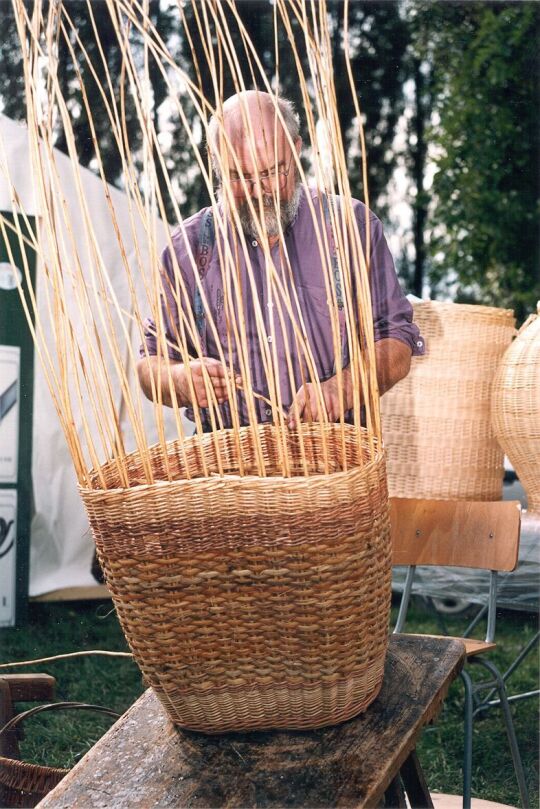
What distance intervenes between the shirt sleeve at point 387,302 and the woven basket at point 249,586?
2.45 feet

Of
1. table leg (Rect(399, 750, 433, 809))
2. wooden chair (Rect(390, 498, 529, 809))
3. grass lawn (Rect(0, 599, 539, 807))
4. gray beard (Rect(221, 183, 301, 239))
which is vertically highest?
gray beard (Rect(221, 183, 301, 239))

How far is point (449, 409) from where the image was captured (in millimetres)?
2826

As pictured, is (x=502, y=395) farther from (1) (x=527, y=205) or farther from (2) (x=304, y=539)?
(1) (x=527, y=205)

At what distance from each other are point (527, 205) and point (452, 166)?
412 mm

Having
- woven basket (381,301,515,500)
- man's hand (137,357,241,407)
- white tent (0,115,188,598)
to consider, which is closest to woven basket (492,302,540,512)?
woven basket (381,301,515,500)

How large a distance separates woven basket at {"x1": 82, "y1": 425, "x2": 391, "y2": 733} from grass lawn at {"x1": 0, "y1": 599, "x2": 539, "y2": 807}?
97cm

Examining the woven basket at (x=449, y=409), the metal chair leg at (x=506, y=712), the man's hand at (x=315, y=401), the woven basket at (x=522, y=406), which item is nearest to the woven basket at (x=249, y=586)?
the man's hand at (x=315, y=401)

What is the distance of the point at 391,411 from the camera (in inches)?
114

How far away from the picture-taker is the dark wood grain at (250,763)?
3.17 feet

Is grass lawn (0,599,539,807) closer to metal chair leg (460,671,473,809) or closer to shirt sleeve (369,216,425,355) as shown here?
metal chair leg (460,671,473,809)

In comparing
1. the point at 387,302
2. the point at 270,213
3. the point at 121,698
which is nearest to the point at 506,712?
the point at 387,302

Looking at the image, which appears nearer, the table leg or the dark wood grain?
the dark wood grain

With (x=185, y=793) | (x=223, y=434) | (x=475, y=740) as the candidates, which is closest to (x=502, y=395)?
(x=475, y=740)

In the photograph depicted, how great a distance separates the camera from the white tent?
3.50 metres
